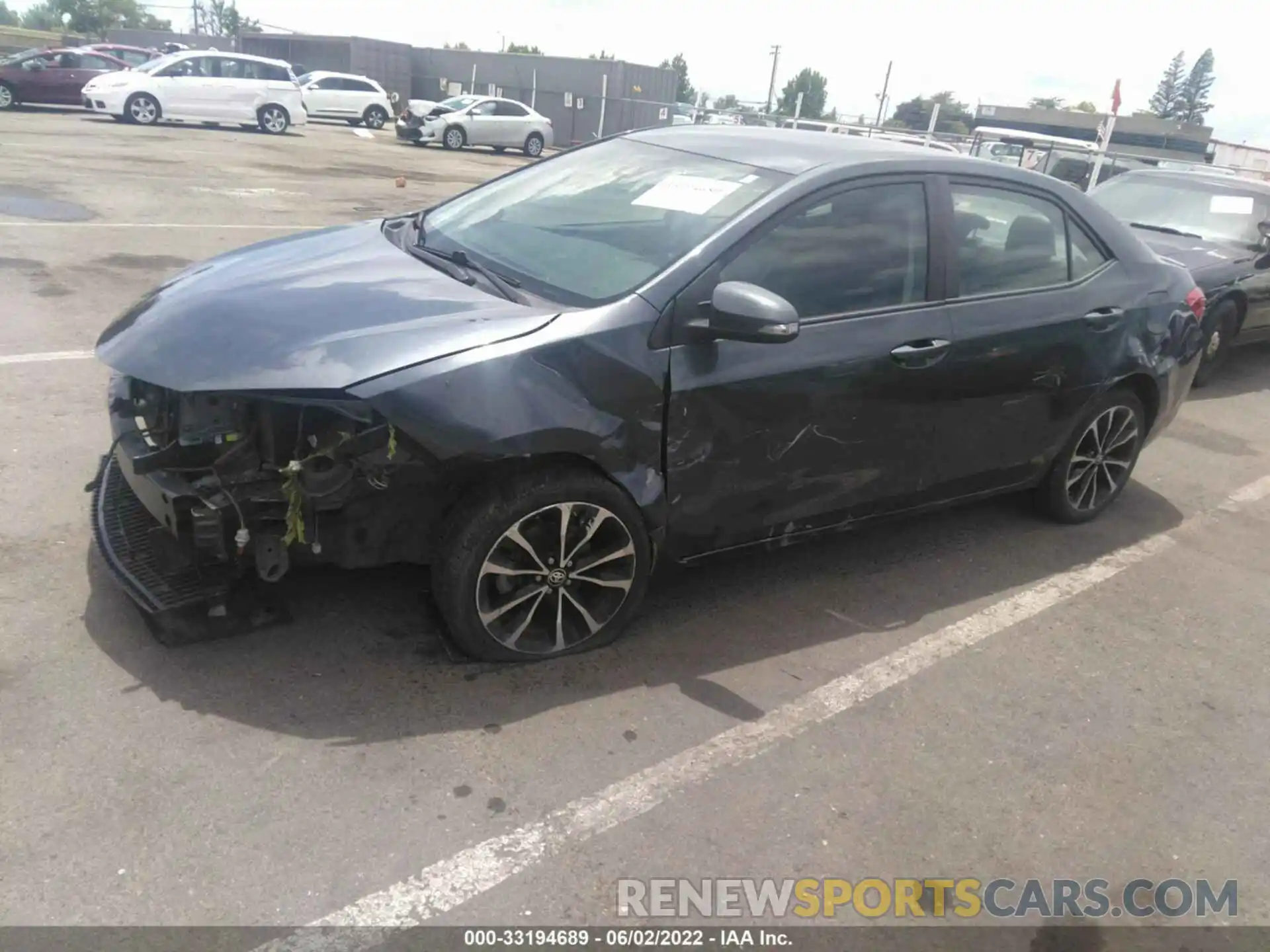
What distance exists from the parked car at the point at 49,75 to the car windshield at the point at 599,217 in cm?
2291

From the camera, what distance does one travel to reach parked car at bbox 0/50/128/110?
22.2 metres

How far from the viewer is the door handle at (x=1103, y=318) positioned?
4617 mm

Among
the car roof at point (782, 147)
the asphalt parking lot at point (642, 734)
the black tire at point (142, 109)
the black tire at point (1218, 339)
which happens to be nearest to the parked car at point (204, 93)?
the black tire at point (142, 109)

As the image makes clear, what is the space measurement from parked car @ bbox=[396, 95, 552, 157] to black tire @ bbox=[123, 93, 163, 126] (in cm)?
696

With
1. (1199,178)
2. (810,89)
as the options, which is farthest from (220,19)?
(1199,178)

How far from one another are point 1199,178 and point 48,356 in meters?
9.19

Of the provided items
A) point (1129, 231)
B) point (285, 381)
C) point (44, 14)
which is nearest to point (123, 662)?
point (285, 381)

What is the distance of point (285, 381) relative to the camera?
293 centimetres

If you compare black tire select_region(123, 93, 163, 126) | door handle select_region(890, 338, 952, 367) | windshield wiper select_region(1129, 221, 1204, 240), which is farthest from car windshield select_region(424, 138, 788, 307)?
black tire select_region(123, 93, 163, 126)

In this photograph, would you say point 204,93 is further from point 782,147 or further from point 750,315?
point 750,315

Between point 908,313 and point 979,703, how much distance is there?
4.88ft

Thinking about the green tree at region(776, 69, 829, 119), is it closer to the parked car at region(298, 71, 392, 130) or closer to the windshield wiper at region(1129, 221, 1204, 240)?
the parked car at region(298, 71, 392, 130)

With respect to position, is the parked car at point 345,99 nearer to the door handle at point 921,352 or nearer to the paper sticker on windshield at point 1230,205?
the paper sticker on windshield at point 1230,205

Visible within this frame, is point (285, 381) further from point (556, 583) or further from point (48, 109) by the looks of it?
point (48, 109)
